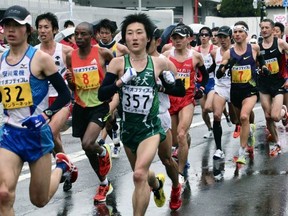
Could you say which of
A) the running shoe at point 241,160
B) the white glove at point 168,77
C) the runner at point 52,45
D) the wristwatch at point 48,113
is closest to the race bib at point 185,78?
the running shoe at point 241,160

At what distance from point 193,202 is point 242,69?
3186 mm

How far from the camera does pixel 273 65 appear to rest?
12.0 metres

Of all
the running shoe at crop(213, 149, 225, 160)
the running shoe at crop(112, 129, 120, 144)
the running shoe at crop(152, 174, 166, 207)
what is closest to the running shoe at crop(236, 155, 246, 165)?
the running shoe at crop(213, 149, 225, 160)

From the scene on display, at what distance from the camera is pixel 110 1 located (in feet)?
244

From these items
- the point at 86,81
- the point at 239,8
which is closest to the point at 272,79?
the point at 86,81

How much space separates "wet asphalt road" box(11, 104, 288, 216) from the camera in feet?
25.0

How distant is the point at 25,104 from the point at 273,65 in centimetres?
674

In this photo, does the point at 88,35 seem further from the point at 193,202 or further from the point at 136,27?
the point at 193,202

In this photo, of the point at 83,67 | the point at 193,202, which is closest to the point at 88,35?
the point at 83,67

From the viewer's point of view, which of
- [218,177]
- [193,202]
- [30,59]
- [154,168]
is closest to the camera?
[30,59]

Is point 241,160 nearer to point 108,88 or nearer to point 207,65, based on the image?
point 108,88

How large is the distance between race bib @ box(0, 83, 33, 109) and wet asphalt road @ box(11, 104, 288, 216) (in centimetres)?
185

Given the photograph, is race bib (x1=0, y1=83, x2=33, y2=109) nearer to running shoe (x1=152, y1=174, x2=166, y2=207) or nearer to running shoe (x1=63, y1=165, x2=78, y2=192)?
running shoe (x1=152, y1=174, x2=166, y2=207)

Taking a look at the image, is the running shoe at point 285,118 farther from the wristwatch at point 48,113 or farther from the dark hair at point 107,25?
the wristwatch at point 48,113
